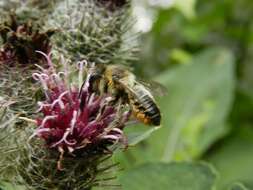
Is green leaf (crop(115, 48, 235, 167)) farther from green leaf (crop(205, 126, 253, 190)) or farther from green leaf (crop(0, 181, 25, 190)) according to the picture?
green leaf (crop(0, 181, 25, 190))

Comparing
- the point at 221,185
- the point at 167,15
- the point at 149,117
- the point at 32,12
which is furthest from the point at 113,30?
the point at 167,15

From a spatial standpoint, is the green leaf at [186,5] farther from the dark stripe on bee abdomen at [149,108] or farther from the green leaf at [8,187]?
the green leaf at [8,187]

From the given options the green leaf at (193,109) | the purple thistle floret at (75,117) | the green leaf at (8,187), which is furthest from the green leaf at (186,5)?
the green leaf at (8,187)

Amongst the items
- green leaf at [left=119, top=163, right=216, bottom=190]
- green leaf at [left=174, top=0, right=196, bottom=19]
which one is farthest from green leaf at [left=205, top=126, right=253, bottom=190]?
green leaf at [left=119, top=163, right=216, bottom=190]

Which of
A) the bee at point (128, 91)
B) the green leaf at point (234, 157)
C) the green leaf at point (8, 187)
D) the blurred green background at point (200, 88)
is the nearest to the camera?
the green leaf at point (8, 187)

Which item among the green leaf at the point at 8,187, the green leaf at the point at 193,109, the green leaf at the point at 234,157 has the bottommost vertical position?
the green leaf at the point at 234,157

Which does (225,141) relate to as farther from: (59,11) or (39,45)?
(39,45)
